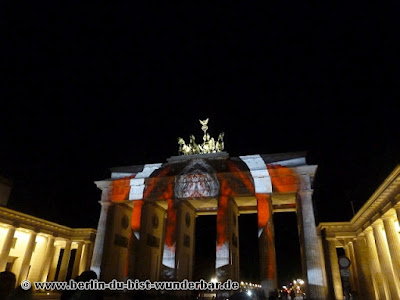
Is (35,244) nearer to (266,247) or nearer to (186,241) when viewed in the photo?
(186,241)

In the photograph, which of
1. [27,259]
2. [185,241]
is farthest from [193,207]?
[27,259]

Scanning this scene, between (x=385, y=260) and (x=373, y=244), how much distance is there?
4435 millimetres

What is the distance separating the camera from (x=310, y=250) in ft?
82.7

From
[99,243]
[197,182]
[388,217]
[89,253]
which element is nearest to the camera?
[388,217]

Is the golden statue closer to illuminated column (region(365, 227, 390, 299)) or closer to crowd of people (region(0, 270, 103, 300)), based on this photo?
illuminated column (region(365, 227, 390, 299))

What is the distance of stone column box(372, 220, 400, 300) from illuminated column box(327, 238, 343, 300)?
7338 millimetres

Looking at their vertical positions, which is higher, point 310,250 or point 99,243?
point 99,243

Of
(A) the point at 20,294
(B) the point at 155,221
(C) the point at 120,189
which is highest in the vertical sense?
(C) the point at 120,189

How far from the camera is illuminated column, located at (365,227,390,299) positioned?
26.6 meters

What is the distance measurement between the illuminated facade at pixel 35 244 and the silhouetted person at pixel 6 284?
2782 centimetres

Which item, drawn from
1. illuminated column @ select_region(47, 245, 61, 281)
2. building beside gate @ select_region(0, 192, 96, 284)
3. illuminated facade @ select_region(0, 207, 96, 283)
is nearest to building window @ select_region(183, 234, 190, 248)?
illuminated facade @ select_region(0, 207, 96, 283)

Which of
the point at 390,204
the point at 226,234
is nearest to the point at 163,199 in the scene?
the point at 226,234

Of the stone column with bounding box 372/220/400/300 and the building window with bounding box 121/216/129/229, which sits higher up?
Result: the building window with bounding box 121/216/129/229

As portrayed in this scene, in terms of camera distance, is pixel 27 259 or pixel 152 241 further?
pixel 152 241
